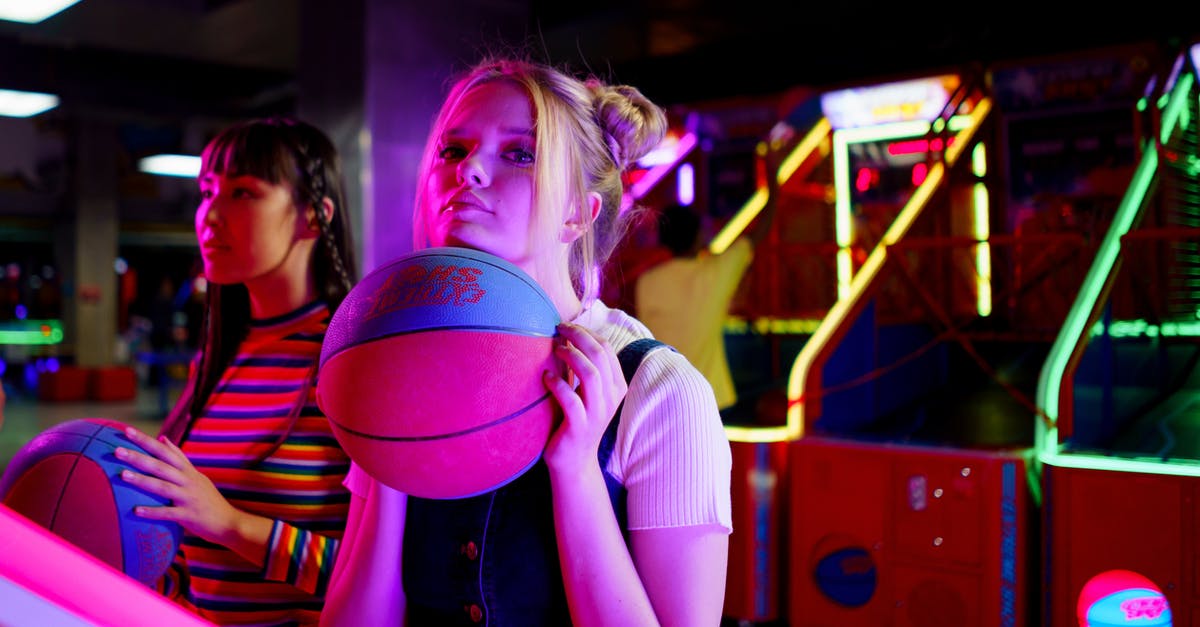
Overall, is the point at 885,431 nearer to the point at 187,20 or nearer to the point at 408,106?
the point at 408,106

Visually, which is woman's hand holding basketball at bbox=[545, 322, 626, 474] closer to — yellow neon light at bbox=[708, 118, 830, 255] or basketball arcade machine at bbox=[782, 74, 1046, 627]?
basketball arcade machine at bbox=[782, 74, 1046, 627]

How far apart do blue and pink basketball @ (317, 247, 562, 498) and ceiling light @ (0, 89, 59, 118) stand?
38.7 ft

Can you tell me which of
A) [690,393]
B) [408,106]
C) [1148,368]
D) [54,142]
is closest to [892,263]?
[1148,368]

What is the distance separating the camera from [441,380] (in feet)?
3.73

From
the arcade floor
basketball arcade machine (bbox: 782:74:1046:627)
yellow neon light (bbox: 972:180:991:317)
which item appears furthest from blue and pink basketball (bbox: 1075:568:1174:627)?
the arcade floor

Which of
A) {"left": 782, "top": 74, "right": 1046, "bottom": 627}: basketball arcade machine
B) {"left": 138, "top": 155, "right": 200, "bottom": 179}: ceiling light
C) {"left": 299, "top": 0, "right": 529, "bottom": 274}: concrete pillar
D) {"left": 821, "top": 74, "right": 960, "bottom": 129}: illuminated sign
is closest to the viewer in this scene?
{"left": 782, "top": 74, "right": 1046, "bottom": 627}: basketball arcade machine

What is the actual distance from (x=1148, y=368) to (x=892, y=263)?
65.1 inches

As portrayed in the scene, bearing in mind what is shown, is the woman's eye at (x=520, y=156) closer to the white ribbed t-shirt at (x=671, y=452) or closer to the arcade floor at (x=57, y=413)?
the white ribbed t-shirt at (x=671, y=452)

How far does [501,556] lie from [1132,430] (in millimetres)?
4845

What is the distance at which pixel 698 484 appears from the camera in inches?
49.1

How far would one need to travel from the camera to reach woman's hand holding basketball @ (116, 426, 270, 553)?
5.39ft

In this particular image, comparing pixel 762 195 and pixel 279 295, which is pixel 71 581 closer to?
pixel 279 295

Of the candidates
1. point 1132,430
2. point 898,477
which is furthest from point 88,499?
point 1132,430

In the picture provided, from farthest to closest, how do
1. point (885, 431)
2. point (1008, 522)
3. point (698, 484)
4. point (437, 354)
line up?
point (885, 431), point (1008, 522), point (698, 484), point (437, 354)
